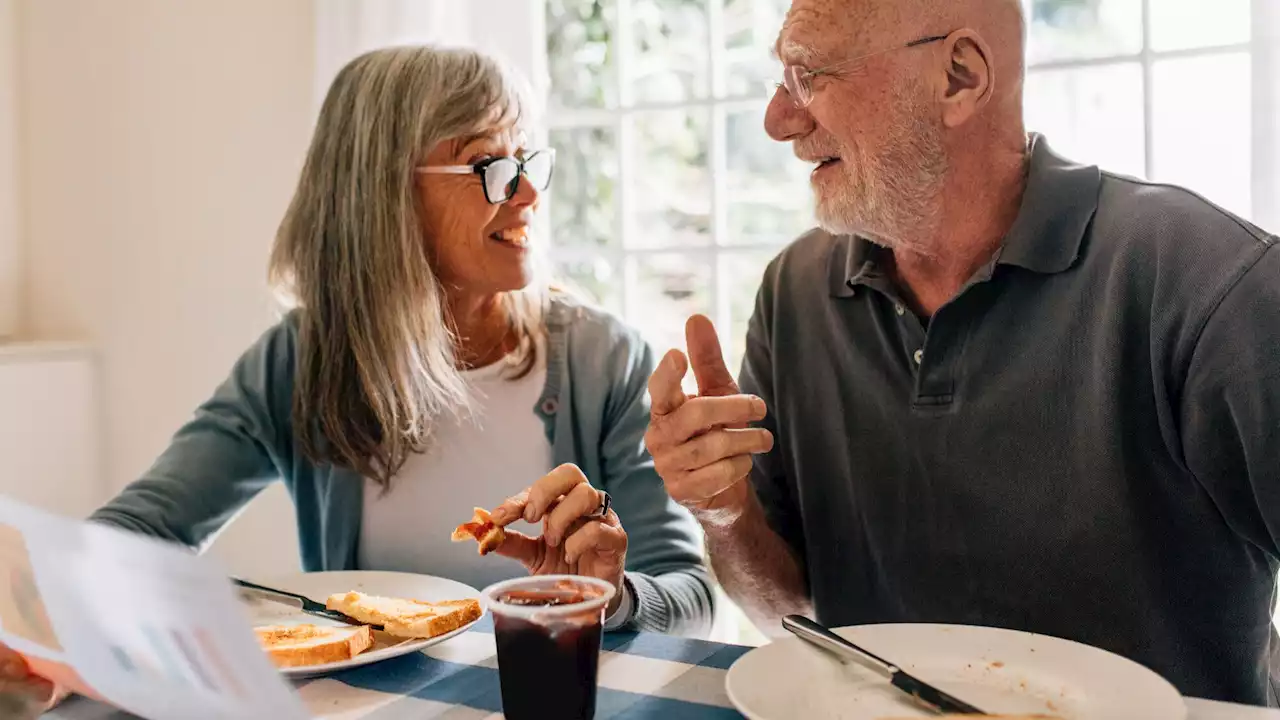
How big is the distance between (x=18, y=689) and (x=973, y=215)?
46.5 inches

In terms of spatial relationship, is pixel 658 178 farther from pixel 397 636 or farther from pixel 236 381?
pixel 397 636

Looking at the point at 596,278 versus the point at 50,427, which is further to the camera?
the point at 50,427

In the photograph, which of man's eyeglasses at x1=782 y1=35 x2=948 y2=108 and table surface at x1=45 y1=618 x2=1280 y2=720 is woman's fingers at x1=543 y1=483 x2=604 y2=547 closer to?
table surface at x1=45 y1=618 x2=1280 y2=720

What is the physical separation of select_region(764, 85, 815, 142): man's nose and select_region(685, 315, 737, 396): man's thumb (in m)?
0.35

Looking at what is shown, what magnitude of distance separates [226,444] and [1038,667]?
1.32 metres

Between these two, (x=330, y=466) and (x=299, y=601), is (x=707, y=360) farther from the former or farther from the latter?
(x=330, y=466)

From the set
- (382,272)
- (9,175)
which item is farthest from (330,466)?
(9,175)

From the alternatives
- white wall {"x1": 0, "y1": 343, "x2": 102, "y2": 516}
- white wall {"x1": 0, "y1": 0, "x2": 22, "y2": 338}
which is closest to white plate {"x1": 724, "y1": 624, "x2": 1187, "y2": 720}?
white wall {"x1": 0, "y1": 343, "x2": 102, "y2": 516}

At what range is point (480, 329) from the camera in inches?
75.5

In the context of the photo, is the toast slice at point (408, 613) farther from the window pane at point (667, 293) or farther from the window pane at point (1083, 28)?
the window pane at point (1083, 28)

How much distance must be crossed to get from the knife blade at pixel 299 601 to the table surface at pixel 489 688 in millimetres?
128

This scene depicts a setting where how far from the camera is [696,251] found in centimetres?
260

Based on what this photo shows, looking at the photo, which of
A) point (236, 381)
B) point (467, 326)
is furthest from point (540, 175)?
point (236, 381)

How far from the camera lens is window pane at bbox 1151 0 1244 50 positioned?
2020 mm
